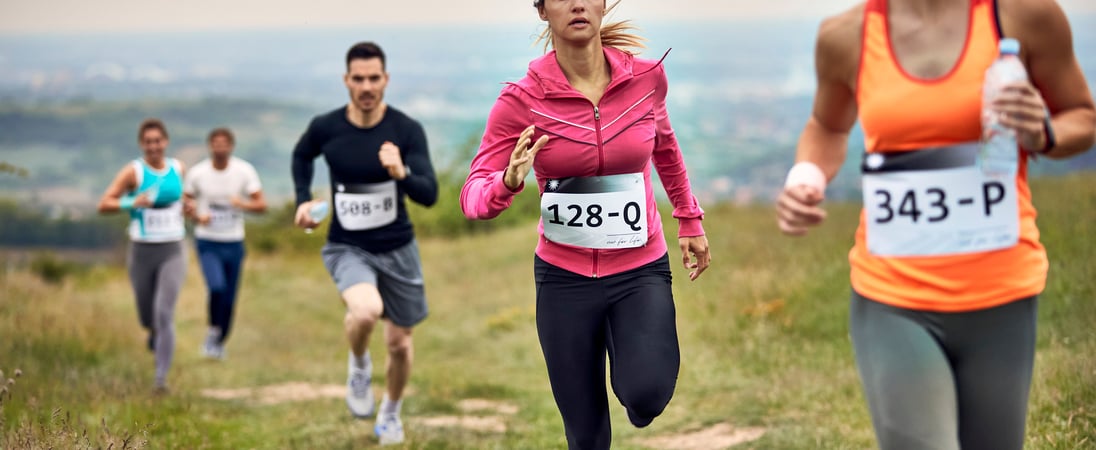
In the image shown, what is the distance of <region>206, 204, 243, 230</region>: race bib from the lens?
1135cm

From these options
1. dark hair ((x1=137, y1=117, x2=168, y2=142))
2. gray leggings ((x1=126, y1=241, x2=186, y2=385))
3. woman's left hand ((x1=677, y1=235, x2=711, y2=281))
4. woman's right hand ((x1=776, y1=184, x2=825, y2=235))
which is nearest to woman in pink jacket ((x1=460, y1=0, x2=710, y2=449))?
woman's left hand ((x1=677, y1=235, x2=711, y2=281))

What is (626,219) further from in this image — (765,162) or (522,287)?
(765,162)

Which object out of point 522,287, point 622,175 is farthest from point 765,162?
point 622,175

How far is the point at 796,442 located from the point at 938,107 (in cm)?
410

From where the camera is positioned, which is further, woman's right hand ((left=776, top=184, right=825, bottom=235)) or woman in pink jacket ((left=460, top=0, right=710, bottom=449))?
woman in pink jacket ((left=460, top=0, right=710, bottom=449))

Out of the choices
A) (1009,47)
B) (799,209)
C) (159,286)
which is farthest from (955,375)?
(159,286)

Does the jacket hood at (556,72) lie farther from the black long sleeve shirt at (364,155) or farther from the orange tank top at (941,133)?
the black long sleeve shirt at (364,155)

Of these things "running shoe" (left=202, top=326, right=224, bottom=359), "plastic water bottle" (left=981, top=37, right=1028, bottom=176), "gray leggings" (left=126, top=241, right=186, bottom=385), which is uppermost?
"plastic water bottle" (left=981, top=37, right=1028, bottom=176)

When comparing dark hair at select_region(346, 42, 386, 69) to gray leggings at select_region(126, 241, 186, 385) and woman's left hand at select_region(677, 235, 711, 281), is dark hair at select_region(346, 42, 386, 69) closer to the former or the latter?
woman's left hand at select_region(677, 235, 711, 281)

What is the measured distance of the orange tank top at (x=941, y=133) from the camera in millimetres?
3092

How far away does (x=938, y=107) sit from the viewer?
3.11m

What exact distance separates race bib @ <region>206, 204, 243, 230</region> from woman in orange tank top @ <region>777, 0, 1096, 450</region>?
8.85m

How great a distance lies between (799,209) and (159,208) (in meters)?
7.46

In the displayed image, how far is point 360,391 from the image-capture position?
774 centimetres
